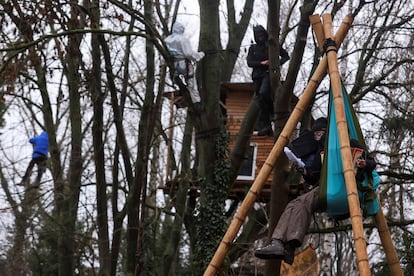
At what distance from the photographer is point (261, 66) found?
10.5 meters

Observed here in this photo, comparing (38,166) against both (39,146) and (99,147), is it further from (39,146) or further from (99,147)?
(99,147)

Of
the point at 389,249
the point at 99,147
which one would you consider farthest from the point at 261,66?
the point at 389,249

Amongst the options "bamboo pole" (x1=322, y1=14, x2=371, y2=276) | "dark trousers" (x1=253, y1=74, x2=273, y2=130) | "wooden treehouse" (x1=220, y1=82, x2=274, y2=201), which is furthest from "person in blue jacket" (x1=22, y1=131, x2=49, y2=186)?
"bamboo pole" (x1=322, y1=14, x2=371, y2=276)

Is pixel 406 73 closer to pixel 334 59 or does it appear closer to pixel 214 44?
pixel 214 44

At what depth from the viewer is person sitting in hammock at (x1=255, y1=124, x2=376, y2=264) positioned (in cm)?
632

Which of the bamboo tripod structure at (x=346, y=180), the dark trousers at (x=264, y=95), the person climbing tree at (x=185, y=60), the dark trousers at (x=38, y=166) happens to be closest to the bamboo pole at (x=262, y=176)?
the bamboo tripod structure at (x=346, y=180)

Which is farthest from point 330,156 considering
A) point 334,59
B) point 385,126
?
point 385,126

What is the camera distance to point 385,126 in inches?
489

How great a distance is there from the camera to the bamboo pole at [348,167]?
5945 millimetres

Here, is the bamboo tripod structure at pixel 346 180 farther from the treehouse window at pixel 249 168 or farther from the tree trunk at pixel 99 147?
the treehouse window at pixel 249 168

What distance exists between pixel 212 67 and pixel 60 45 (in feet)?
7.98

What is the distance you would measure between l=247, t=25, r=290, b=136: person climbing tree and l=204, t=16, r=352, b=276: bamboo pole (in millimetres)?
2892

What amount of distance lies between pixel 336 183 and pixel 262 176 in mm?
681

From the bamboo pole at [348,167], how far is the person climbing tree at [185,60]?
13.7 ft
